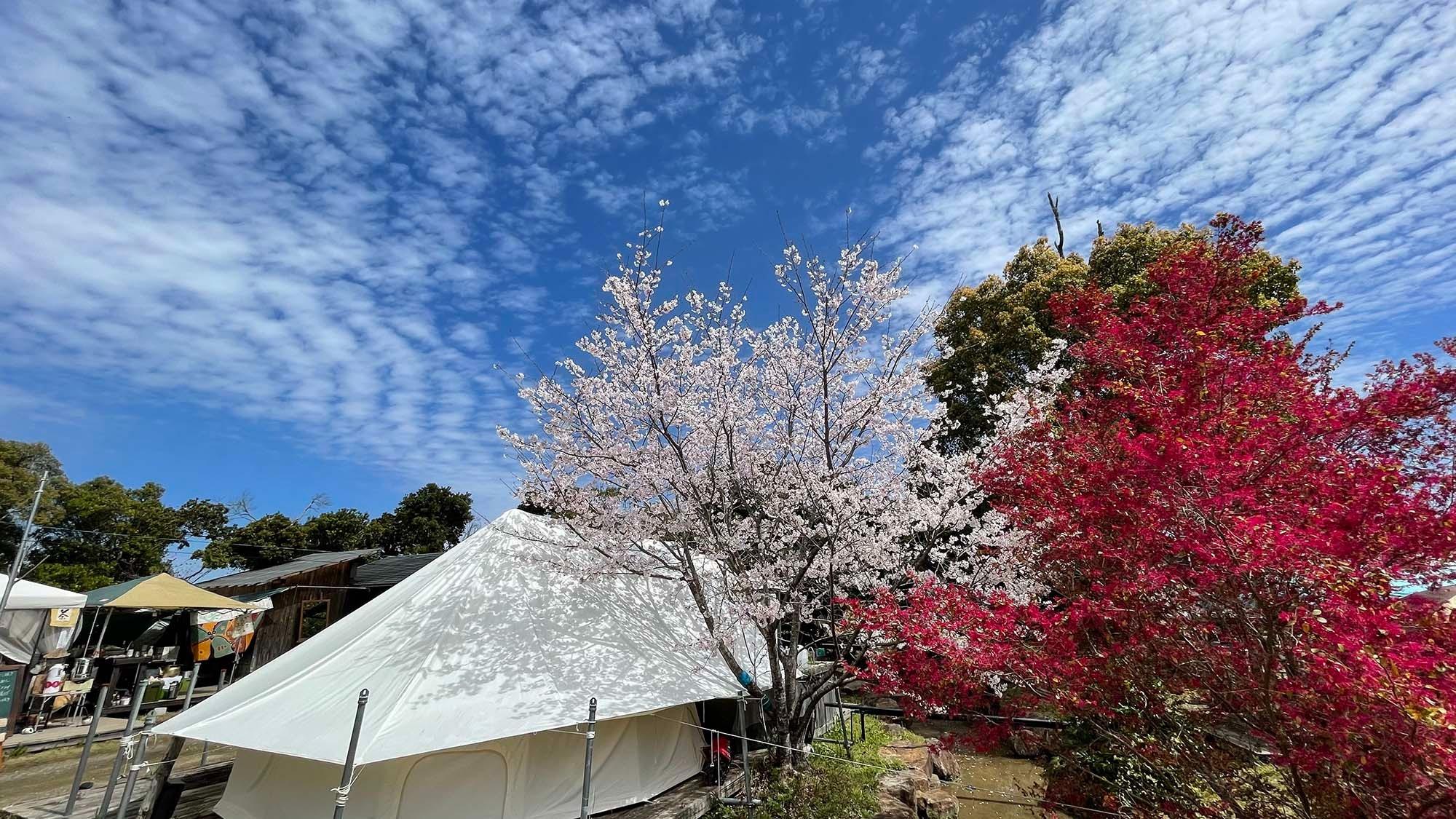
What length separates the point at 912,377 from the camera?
22.9ft

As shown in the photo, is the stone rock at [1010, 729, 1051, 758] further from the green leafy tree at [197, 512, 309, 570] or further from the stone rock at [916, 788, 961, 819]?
the green leafy tree at [197, 512, 309, 570]

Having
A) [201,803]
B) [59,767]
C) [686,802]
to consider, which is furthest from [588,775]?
[59,767]

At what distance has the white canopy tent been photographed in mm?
9609

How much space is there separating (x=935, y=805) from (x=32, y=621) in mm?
16424

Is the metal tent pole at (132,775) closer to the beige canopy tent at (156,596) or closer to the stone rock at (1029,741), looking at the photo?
the beige canopy tent at (156,596)

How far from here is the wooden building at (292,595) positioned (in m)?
14.6

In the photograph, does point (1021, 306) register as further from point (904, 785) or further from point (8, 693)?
point (8, 693)

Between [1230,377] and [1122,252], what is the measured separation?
38.5ft

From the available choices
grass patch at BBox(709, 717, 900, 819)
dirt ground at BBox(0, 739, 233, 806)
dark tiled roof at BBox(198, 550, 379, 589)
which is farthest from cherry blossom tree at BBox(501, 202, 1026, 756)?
dark tiled roof at BBox(198, 550, 379, 589)

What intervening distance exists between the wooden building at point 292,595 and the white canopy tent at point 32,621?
301 centimetres

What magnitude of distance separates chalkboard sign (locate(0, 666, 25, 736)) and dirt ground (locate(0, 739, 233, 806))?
795 mm

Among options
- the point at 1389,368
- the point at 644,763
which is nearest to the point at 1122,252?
the point at 1389,368

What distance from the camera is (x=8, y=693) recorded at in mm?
8609

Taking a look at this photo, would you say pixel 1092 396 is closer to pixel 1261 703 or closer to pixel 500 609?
pixel 1261 703
